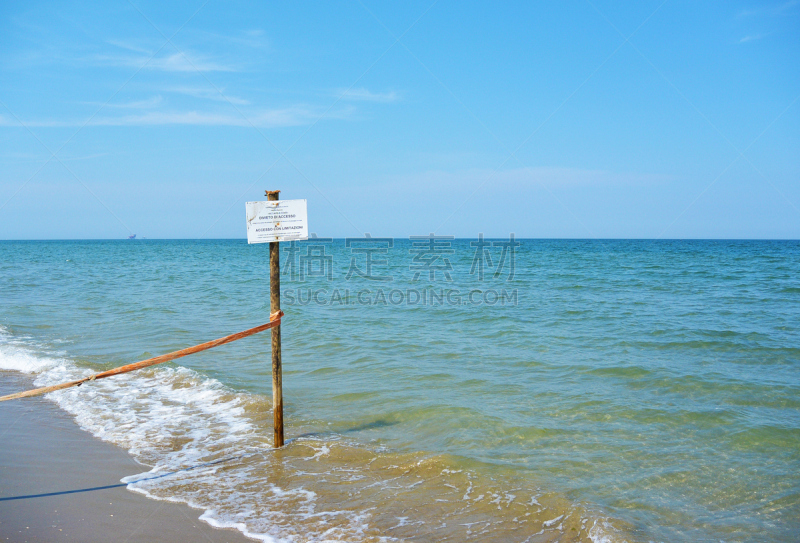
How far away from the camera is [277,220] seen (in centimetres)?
519

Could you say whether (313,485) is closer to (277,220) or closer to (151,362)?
(151,362)

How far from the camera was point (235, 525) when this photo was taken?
383 centimetres

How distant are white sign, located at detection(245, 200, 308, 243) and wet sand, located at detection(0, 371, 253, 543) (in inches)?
100

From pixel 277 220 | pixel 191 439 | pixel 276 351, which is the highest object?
pixel 277 220

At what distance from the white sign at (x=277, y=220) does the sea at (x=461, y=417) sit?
7.61ft

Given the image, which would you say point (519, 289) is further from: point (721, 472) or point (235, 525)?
point (235, 525)

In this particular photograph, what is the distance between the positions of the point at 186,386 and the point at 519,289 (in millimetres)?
14278

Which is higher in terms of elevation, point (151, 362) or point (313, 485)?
point (151, 362)

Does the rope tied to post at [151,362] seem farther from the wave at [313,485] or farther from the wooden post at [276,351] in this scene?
the wave at [313,485]

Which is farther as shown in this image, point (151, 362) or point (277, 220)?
point (277, 220)

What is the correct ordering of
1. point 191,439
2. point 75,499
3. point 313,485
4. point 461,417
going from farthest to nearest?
point 461,417 → point 191,439 → point 313,485 → point 75,499

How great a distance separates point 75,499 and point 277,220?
2988 mm

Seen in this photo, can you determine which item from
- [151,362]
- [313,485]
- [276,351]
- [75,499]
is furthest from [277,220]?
[75,499]

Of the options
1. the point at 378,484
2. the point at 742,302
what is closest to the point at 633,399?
the point at 378,484
